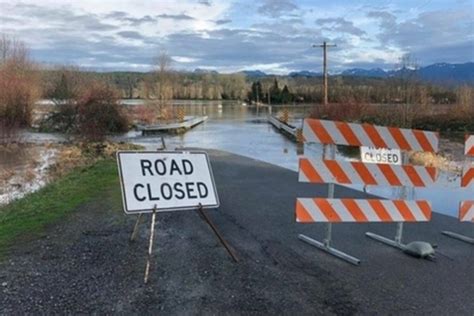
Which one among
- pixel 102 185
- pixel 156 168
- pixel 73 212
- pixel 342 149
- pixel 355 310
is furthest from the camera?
pixel 342 149

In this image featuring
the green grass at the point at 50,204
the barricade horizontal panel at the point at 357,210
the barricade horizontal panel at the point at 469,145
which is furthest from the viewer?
the green grass at the point at 50,204

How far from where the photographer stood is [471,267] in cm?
595

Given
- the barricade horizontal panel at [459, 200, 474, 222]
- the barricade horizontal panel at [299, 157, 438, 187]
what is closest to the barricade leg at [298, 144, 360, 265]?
the barricade horizontal panel at [299, 157, 438, 187]

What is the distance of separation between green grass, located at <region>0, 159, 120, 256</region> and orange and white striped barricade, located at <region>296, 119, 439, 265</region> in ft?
14.8

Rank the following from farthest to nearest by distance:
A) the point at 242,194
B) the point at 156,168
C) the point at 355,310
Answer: the point at 242,194
the point at 156,168
the point at 355,310

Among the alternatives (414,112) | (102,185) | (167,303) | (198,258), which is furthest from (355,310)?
(414,112)

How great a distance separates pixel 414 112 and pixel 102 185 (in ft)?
102

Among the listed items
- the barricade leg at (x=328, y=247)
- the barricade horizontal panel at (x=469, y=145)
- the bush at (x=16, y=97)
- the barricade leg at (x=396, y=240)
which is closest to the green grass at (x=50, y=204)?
the barricade leg at (x=328, y=247)

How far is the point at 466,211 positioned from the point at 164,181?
482 centimetres

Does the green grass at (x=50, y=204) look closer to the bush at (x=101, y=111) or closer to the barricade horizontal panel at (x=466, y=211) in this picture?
the barricade horizontal panel at (x=466, y=211)

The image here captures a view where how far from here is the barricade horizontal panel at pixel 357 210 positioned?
6.26 meters

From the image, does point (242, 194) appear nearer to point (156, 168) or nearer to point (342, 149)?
point (156, 168)

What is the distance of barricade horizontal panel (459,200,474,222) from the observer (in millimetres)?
7082

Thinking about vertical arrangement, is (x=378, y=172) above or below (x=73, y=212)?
above
